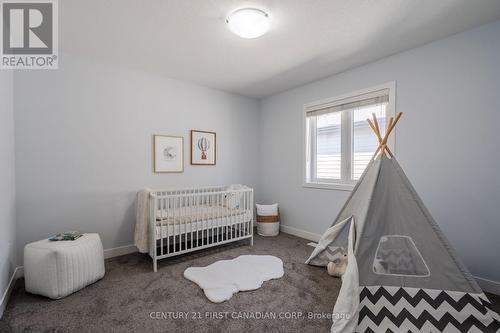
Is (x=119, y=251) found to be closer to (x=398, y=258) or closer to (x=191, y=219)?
(x=191, y=219)

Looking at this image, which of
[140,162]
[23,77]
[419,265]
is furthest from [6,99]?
[419,265]

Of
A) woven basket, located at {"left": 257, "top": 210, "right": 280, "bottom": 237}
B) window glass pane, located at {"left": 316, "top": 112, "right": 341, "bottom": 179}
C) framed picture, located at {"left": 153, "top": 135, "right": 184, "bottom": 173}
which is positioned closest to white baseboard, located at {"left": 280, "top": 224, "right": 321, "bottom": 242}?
woven basket, located at {"left": 257, "top": 210, "right": 280, "bottom": 237}

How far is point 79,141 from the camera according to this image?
2.61 metres

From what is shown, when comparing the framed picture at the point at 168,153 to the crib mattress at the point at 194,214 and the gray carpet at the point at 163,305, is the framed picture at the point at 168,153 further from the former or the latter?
the gray carpet at the point at 163,305

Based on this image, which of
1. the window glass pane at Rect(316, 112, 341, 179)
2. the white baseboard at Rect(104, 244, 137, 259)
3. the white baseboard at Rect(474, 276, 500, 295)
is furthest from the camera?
the window glass pane at Rect(316, 112, 341, 179)

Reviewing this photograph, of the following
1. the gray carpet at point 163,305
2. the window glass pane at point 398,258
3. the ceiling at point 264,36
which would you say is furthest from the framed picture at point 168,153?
the window glass pane at point 398,258

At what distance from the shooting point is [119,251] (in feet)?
9.43

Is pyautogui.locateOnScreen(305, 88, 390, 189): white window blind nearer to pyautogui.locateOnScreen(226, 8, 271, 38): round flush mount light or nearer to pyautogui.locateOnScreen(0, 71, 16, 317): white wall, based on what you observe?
pyautogui.locateOnScreen(226, 8, 271, 38): round flush mount light

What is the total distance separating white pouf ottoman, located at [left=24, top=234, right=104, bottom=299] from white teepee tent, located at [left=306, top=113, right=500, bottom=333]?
2113 millimetres

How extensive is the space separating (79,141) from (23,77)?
0.76 meters

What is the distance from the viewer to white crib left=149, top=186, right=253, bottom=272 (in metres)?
2.52

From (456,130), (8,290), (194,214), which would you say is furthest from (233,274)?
(456,130)

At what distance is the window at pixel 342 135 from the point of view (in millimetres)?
2811

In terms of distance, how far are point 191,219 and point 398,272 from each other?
2104 millimetres
